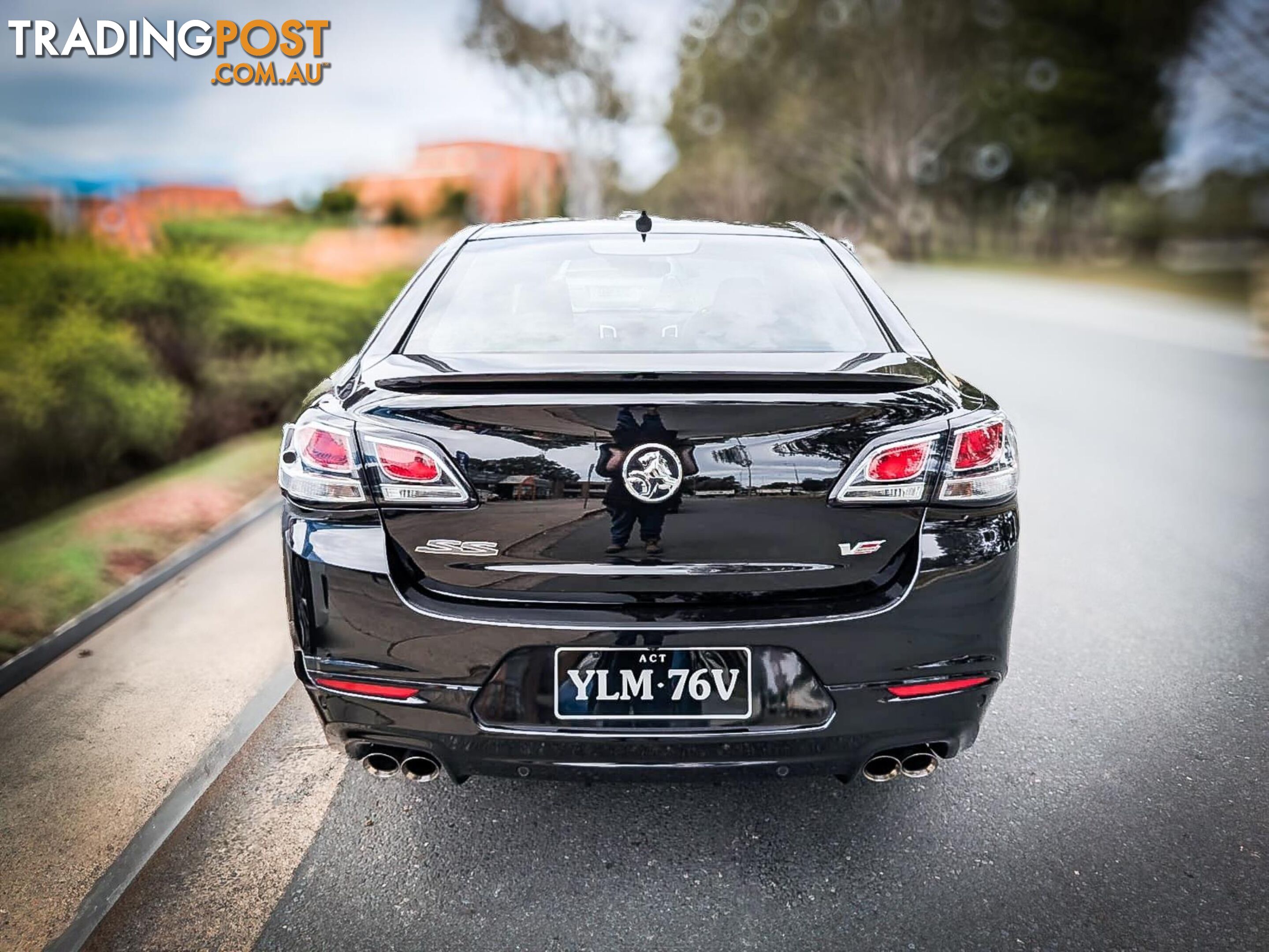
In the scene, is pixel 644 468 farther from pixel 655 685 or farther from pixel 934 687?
pixel 934 687

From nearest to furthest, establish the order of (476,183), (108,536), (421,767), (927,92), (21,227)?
(421,767) → (108,536) → (21,227) → (476,183) → (927,92)

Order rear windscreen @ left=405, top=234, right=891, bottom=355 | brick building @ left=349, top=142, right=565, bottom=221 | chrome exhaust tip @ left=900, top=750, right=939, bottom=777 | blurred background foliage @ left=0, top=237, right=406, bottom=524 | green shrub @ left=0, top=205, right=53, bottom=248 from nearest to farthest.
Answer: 1. chrome exhaust tip @ left=900, top=750, right=939, bottom=777
2. rear windscreen @ left=405, top=234, right=891, bottom=355
3. blurred background foliage @ left=0, top=237, right=406, bottom=524
4. green shrub @ left=0, top=205, right=53, bottom=248
5. brick building @ left=349, top=142, right=565, bottom=221

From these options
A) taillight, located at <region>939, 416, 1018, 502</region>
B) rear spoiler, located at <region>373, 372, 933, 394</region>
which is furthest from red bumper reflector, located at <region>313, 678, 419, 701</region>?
taillight, located at <region>939, 416, 1018, 502</region>

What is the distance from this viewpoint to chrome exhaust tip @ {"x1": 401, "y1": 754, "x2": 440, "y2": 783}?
247 centimetres

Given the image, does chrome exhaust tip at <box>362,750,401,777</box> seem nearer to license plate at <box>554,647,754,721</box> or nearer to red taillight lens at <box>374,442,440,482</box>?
license plate at <box>554,647,754,721</box>

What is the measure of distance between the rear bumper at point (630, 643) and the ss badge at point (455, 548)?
0.35 feet

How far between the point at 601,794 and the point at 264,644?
5.63ft

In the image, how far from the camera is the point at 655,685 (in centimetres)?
233

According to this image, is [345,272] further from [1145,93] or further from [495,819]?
[1145,93]

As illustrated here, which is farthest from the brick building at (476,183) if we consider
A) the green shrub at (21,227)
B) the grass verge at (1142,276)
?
the grass verge at (1142,276)

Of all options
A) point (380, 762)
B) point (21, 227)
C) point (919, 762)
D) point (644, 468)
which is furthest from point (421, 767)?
point (21, 227)

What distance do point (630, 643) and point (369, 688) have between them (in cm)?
61

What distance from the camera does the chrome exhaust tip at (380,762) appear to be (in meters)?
2.51

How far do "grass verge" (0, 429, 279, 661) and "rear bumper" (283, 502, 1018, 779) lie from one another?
2279mm
